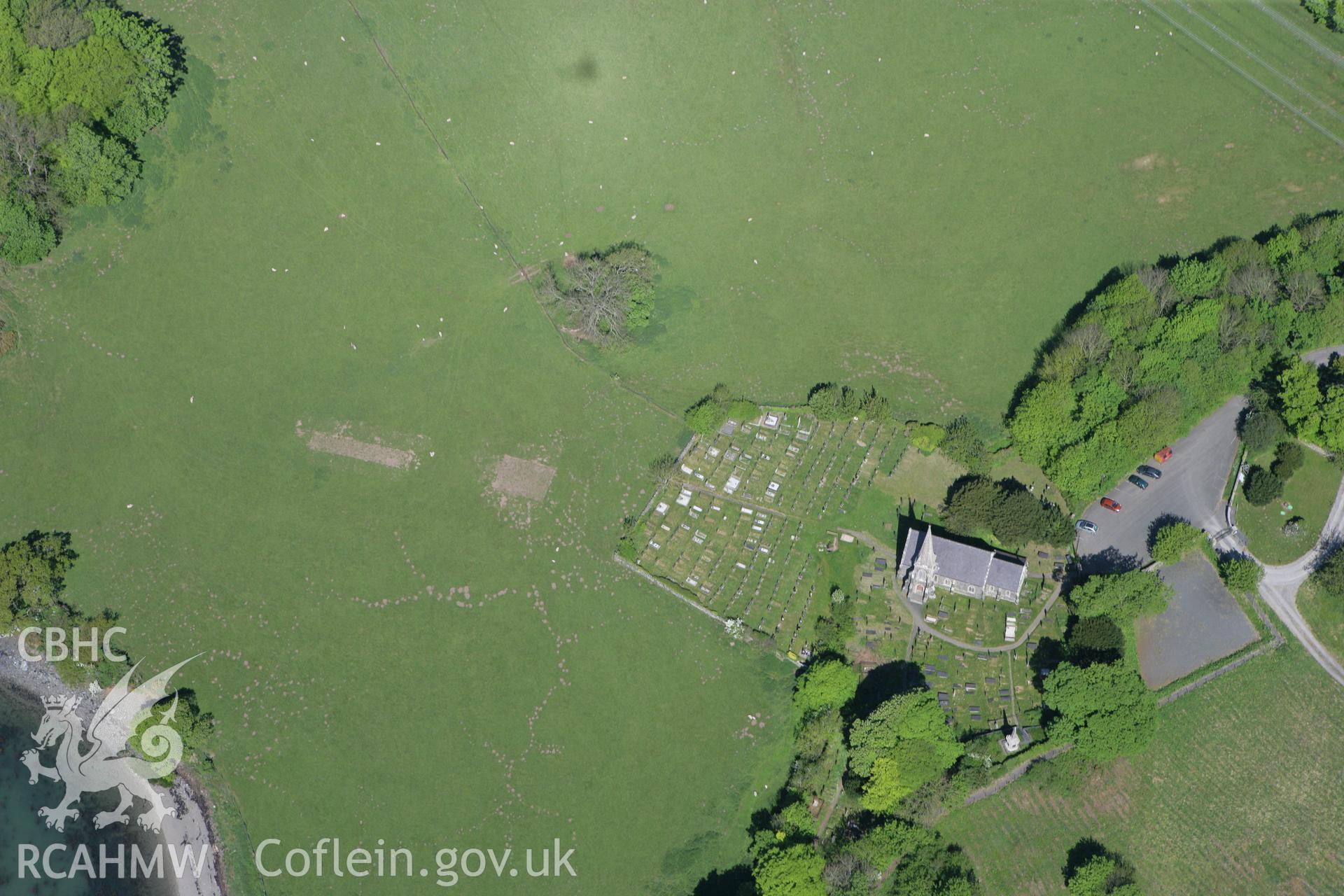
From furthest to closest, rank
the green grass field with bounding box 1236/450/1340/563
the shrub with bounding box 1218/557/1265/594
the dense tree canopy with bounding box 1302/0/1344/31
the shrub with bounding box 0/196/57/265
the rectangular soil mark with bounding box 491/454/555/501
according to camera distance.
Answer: the dense tree canopy with bounding box 1302/0/1344/31, the rectangular soil mark with bounding box 491/454/555/501, the shrub with bounding box 0/196/57/265, the green grass field with bounding box 1236/450/1340/563, the shrub with bounding box 1218/557/1265/594

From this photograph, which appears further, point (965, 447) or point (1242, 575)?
point (965, 447)

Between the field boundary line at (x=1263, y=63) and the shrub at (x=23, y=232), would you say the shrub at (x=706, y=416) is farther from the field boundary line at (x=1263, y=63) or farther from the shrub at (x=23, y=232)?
the shrub at (x=23, y=232)

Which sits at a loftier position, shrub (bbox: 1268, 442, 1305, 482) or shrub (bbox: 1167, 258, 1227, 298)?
shrub (bbox: 1167, 258, 1227, 298)

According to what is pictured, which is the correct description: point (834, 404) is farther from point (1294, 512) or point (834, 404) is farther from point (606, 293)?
point (1294, 512)

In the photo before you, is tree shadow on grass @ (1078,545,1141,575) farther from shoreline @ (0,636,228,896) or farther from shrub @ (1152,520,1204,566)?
shoreline @ (0,636,228,896)

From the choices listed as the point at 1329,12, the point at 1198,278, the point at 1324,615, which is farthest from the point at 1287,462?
the point at 1329,12

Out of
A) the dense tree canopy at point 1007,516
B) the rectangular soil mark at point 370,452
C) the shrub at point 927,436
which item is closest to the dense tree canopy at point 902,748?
the dense tree canopy at point 1007,516

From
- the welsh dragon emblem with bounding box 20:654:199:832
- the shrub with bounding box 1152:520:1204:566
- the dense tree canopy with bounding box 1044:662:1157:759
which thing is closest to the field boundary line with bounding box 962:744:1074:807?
the dense tree canopy with bounding box 1044:662:1157:759
